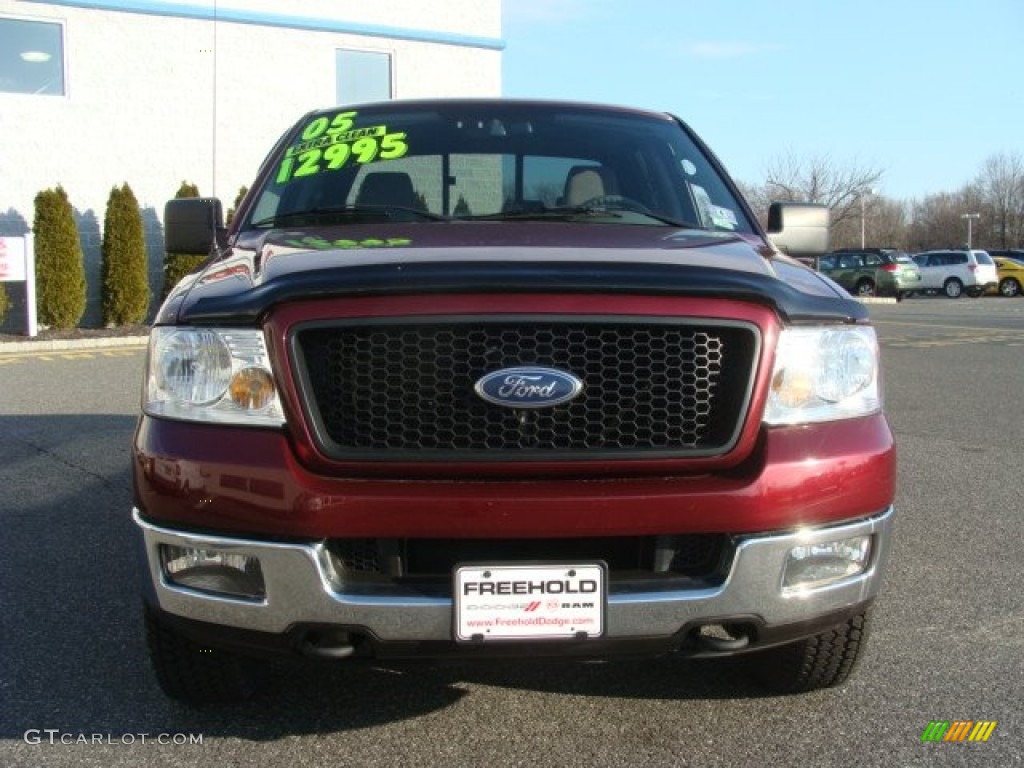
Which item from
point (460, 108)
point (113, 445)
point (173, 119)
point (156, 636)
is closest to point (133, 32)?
point (173, 119)

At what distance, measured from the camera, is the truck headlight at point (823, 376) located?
8.08 ft

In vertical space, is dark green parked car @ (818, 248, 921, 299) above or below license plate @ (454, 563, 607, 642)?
above

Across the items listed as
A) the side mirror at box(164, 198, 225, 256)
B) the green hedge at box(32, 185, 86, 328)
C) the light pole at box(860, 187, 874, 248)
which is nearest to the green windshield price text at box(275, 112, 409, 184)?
the side mirror at box(164, 198, 225, 256)

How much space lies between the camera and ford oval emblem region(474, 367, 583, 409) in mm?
2340

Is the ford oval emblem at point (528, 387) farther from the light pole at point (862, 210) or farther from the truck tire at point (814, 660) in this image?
the light pole at point (862, 210)

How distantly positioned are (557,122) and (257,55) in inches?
579

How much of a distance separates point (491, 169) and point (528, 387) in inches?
Result: 66.9

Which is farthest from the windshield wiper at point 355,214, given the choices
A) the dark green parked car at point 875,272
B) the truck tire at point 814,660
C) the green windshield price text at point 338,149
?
the dark green parked car at point 875,272

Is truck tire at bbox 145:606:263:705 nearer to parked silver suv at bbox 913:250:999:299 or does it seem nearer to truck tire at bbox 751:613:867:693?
truck tire at bbox 751:613:867:693

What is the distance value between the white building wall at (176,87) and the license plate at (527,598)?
1531cm

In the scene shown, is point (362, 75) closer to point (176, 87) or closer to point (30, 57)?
point (176, 87)

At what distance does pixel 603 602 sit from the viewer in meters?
2.29

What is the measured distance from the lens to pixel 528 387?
234 centimetres

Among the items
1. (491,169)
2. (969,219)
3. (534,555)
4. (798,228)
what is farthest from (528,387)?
(969,219)
